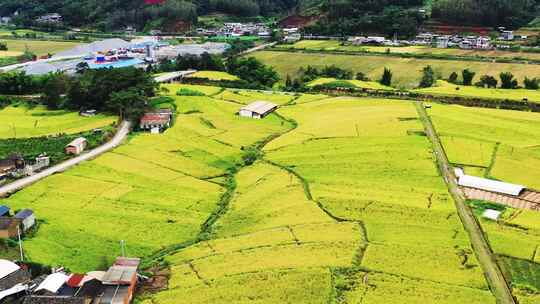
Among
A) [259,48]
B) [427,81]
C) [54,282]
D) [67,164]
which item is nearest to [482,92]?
[427,81]

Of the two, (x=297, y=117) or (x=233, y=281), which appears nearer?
(x=233, y=281)

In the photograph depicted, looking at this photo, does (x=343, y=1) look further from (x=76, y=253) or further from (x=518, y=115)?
(x=76, y=253)

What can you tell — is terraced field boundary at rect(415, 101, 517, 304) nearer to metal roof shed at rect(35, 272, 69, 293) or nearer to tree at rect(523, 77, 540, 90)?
metal roof shed at rect(35, 272, 69, 293)

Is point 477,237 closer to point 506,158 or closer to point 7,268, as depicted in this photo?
point 506,158

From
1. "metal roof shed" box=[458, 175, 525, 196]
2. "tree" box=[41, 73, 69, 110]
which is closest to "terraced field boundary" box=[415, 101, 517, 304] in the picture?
"metal roof shed" box=[458, 175, 525, 196]

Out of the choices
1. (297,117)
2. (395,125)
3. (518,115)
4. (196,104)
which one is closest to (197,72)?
(196,104)
